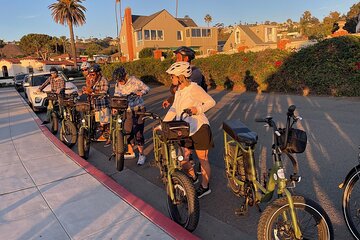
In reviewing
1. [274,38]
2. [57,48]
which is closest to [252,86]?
[274,38]

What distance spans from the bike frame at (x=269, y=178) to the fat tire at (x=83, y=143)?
11.4 ft

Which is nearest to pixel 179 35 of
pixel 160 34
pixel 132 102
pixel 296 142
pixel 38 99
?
pixel 160 34

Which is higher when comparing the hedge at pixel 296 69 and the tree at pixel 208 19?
the tree at pixel 208 19

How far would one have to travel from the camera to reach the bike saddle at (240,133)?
3.33 metres

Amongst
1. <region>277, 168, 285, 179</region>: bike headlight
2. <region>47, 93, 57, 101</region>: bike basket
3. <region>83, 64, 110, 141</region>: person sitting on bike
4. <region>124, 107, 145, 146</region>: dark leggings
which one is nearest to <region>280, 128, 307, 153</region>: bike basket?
<region>277, 168, 285, 179</region>: bike headlight

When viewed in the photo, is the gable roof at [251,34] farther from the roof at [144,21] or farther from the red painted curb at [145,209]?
the red painted curb at [145,209]

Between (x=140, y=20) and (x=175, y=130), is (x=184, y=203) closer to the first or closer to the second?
(x=175, y=130)

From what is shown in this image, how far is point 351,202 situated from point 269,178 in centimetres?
96

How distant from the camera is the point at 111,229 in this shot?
11.8 feet

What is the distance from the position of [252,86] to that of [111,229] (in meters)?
13.5

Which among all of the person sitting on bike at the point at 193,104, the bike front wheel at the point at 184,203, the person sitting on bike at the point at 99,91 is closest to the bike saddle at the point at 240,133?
the person sitting on bike at the point at 193,104

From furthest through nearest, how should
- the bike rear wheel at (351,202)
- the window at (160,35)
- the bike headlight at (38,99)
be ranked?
the window at (160,35), the bike headlight at (38,99), the bike rear wheel at (351,202)

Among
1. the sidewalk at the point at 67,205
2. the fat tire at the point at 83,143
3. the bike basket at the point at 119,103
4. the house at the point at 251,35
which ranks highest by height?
the house at the point at 251,35

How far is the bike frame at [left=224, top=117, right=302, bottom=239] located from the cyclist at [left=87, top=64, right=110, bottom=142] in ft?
12.3
